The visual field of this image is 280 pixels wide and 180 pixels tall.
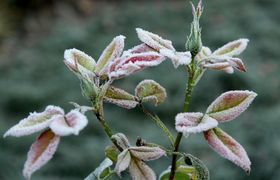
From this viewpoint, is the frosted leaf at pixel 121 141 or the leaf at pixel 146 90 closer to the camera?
the frosted leaf at pixel 121 141

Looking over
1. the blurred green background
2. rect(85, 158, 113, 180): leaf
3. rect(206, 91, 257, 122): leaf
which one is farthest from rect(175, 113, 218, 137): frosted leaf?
the blurred green background

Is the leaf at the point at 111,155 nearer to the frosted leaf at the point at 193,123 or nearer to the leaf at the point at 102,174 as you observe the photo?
the leaf at the point at 102,174

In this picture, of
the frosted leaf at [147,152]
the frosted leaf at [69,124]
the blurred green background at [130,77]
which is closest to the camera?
the frosted leaf at [69,124]

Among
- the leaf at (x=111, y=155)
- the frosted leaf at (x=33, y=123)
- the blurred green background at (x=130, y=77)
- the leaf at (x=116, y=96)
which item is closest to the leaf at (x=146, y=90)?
the leaf at (x=116, y=96)

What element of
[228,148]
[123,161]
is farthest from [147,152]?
[228,148]

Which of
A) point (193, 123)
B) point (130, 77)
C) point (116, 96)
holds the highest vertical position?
point (116, 96)

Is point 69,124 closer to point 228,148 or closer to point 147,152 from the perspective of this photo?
point 147,152

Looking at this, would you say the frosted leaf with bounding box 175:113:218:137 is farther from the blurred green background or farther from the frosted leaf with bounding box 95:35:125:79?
the blurred green background

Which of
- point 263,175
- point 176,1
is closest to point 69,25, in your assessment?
point 176,1
